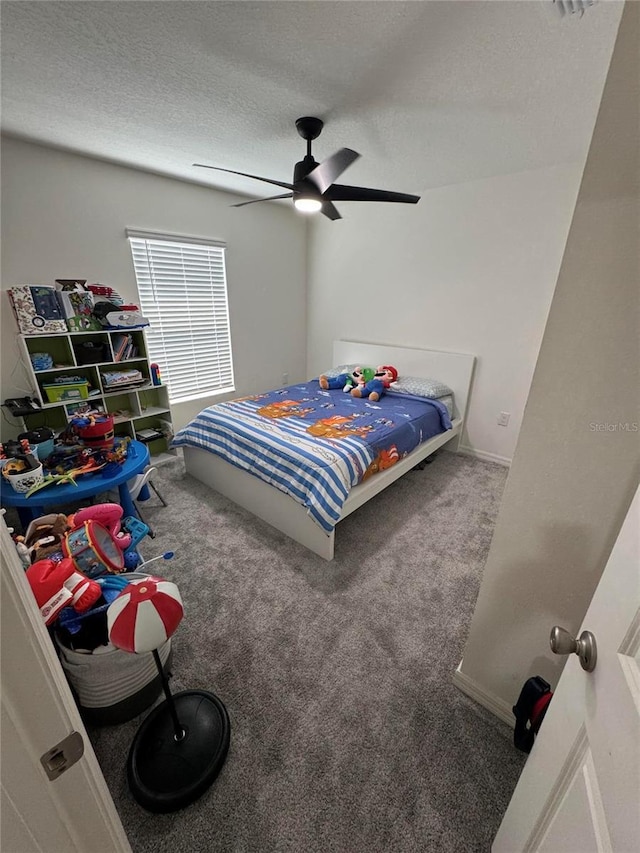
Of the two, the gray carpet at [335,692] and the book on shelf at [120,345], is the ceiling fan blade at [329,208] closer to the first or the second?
the book on shelf at [120,345]

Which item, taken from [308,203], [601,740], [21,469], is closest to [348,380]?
[308,203]

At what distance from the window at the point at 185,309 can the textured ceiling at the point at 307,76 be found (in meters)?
0.82

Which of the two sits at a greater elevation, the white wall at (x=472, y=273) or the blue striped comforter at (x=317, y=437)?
the white wall at (x=472, y=273)

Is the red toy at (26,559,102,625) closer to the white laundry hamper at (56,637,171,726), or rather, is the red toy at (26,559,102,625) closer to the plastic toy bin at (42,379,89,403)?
the white laundry hamper at (56,637,171,726)

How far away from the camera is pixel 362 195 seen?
2.11 m

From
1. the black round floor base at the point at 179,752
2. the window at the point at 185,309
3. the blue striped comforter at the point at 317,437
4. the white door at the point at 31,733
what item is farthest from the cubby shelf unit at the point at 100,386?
the white door at the point at 31,733

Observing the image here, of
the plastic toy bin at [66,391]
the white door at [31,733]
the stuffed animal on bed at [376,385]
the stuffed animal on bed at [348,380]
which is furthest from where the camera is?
the stuffed animal on bed at [348,380]

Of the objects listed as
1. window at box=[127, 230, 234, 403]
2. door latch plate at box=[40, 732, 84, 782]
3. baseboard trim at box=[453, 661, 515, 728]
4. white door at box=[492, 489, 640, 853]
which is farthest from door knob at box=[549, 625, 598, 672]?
window at box=[127, 230, 234, 403]

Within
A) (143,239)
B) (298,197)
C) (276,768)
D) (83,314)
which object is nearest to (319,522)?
(276,768)

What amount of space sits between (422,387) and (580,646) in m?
2.88

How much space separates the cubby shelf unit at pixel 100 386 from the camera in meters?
2.59

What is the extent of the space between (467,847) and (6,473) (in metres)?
2.36

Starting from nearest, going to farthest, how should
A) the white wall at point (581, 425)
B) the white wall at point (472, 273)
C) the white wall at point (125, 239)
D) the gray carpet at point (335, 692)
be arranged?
the white wall at point (581, 425) < the gray carpet at point (335, 692) < the white wall at point (125, 239) < the white wall at point (472, 273)

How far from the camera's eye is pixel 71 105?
189 cm
